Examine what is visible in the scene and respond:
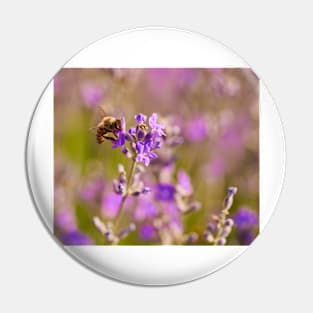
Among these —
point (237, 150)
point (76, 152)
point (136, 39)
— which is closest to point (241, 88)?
point (237, 150)

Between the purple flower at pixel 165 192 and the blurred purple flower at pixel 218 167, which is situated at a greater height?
the blurred purple flower at pixel 218 167

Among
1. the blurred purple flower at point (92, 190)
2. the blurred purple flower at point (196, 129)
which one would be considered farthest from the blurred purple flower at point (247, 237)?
the blurred purple flower at point (92, 190)

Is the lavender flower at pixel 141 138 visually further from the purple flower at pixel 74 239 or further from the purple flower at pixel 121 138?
the purple flower at pixel 74 239

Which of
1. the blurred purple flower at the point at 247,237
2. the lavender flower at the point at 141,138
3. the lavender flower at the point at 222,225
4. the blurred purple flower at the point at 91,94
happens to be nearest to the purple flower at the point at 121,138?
the lavender flower at the point at 141,138

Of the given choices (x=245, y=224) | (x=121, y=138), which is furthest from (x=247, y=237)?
(x=121, y=138)

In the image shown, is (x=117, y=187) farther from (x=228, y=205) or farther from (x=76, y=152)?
(x=228, y=205)

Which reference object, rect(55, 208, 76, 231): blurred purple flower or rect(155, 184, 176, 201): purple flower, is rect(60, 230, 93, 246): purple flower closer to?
rect(55, 208, 76, 231): blurred purple flower

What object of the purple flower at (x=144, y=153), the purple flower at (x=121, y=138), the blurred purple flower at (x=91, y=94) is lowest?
the purple flower at (x=144, y=153)

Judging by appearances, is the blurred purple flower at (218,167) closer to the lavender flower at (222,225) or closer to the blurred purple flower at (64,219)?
the lavender flower at (222,225)
